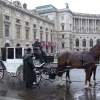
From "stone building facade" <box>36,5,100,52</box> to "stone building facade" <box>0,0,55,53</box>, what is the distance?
606 inches

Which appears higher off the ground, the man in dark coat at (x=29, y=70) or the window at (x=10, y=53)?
the window at (x=10, y=53)

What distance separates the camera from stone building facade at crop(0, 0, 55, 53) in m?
38.5

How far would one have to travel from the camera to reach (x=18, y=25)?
1720 inches

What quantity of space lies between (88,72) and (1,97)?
4.20m

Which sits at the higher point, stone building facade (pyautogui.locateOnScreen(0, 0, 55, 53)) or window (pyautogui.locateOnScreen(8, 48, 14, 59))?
stone building facade (pyautogui.locateOnScreen(0, 0, 55, 53))

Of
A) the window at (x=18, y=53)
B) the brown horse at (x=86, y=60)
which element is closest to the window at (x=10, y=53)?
the window at (x=18, y=53)

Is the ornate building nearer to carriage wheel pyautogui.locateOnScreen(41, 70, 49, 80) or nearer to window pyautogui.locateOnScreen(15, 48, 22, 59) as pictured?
carriage wheel pyautogui.locateOnScreen(41, 70, 49, 80)

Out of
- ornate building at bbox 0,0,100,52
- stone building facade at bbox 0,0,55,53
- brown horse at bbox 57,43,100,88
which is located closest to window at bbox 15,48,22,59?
brown horse at bbox 57,43,100,88

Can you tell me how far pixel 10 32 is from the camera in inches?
1601

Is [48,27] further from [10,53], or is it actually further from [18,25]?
[10,53]

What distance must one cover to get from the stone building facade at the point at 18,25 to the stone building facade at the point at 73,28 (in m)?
15.4

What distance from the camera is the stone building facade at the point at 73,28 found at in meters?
71.8

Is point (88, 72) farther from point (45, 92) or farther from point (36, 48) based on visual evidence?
point (36, 48)

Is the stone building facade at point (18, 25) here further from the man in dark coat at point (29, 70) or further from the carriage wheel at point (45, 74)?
the man in dark coat at point (29, 70)
